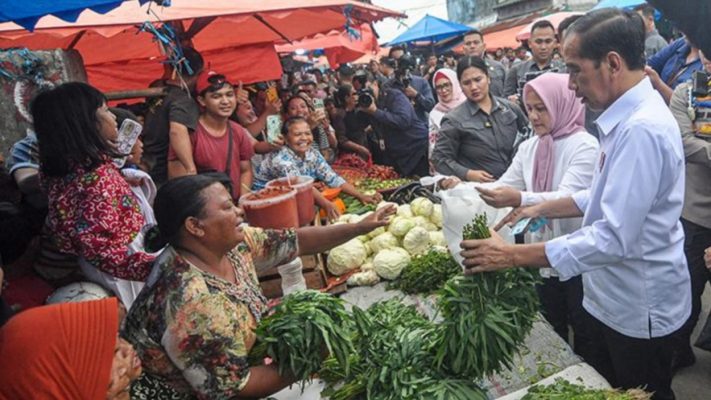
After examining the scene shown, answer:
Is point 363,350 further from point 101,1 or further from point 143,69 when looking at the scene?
point 143,69

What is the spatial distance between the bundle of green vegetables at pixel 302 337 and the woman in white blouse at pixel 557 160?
116 cm

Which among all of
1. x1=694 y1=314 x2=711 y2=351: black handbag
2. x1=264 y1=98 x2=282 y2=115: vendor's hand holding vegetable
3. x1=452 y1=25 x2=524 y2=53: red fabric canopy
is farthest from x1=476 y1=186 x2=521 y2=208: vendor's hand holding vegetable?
x1=452 y1=25 x2=524 y2=53: red fabric canopy

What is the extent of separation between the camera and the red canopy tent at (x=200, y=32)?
4.54 m

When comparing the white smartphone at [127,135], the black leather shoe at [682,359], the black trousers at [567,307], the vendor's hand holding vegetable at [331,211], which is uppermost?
the white smartphone at [127,135]

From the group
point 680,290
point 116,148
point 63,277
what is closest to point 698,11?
point 680,290

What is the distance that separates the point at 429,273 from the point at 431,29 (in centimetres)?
1257

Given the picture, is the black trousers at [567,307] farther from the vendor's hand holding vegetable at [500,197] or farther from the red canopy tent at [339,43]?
the red canopy tent at [339,43]

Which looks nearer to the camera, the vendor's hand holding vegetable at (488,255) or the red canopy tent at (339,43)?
the vendor's hand holding vegetable at (488,255)

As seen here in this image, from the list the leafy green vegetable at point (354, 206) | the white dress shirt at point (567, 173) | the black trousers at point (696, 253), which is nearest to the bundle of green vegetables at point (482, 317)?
the white dress shirt at point (567, 173)

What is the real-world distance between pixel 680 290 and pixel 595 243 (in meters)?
0.54

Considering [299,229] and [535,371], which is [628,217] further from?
[299,229]

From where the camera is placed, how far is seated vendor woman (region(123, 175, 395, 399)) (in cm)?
170

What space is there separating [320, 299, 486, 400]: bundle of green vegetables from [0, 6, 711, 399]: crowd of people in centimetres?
35

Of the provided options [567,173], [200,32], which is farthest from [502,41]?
[567,173]
